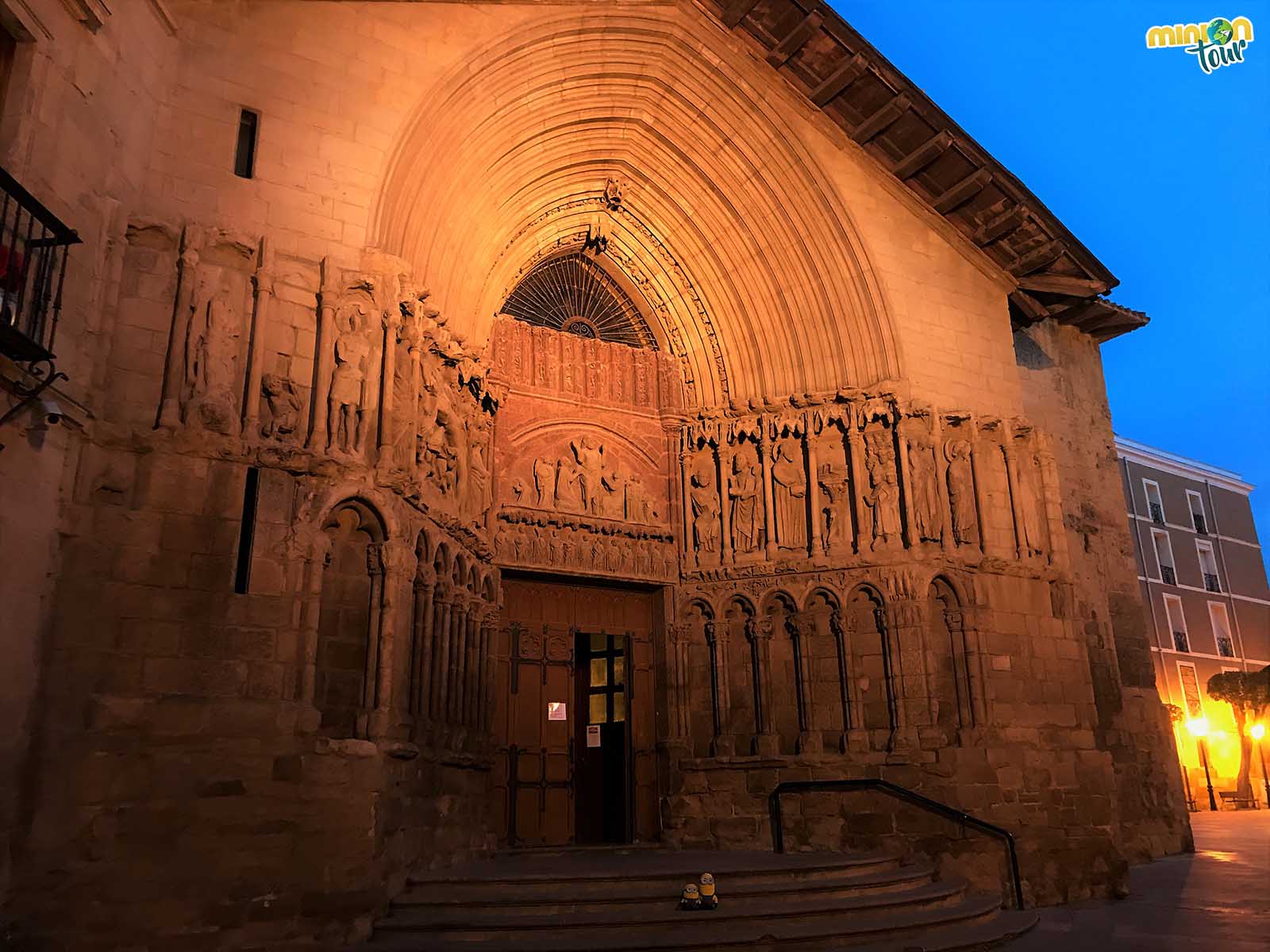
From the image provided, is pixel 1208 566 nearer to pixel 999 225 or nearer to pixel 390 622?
pixel 999 225

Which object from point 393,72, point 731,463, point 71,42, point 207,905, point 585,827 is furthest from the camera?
point 731,463

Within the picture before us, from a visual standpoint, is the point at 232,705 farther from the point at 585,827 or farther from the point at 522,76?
the point at 522,76

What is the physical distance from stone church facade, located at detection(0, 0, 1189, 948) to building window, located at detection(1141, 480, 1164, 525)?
17.5 m

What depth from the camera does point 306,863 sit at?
6.38m

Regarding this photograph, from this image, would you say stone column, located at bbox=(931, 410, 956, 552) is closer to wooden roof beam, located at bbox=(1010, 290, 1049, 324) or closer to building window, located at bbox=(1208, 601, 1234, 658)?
wooden roof beam, located at bbox=(1010, 290, 1049, 324)

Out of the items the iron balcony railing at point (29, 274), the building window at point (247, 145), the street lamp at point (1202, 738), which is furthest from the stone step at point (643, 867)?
the street lamp at point (1202, 738)

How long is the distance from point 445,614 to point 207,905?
3067 mm

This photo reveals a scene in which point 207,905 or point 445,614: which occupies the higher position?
point 445,614

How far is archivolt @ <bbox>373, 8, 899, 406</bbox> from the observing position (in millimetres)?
9602

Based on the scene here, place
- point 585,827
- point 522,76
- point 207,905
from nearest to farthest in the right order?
point 207,905 < point 522,76 < point 585,827

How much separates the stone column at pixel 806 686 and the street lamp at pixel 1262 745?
23.1m

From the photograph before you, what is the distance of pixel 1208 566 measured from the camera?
30625mm

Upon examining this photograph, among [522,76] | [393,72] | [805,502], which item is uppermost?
[522,76]

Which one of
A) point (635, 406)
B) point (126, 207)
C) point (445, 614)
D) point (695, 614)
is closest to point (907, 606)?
point (695, 614)
